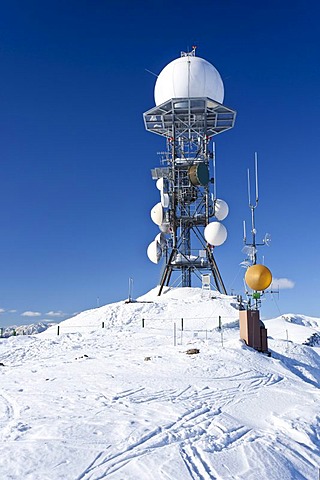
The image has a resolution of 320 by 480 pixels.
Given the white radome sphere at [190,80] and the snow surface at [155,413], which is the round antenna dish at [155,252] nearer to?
the white radome sphere at [190,80]

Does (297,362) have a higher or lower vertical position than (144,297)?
lower

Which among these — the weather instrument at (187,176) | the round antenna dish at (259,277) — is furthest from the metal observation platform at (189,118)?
the round antenna dish at (259,277)

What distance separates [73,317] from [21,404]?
820 inches

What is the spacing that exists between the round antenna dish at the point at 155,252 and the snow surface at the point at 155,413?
47.0ft

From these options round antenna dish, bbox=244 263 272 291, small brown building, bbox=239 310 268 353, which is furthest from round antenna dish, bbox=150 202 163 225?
small brown building, bbox=239 310 268 353

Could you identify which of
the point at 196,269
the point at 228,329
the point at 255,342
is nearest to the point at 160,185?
the point at 196,269

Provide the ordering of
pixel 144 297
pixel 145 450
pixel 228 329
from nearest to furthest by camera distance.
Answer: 1. pixel 145 450
2. pixel 228 329
3. pixel 144 297

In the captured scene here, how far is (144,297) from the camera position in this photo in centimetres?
3288

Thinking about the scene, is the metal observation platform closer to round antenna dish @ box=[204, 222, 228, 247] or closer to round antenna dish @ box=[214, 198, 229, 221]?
round antenna dish @ box=[214, 198, 229, 221]

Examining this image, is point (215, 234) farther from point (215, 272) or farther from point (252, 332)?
point (252, 332)

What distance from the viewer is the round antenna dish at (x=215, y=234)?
32.9 m

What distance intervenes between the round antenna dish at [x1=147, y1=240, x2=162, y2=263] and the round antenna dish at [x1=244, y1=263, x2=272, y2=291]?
1359 centimetres

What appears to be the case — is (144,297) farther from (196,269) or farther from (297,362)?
(297,362)

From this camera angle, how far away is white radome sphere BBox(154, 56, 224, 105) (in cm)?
3450
